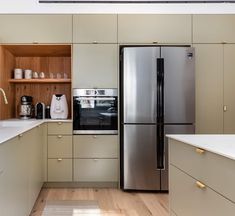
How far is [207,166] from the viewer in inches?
69.7

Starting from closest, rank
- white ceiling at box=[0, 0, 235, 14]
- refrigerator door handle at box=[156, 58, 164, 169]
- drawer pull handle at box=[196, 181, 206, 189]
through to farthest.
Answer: drawer pull handle at box=[196, 181, 206, 189] → refrigerator door handle at box=[156, 58, 164, 169] → white ceiling at box=[0, 0, 235, 14]

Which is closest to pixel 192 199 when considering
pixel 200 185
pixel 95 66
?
pixel 200 185

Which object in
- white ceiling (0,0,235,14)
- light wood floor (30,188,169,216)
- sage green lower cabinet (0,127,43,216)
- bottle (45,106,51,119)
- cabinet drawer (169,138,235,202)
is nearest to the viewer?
cabinet drawer (169,138,235,202)

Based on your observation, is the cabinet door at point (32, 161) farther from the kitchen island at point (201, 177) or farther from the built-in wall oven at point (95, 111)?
the kitchen island at point (201, 177)

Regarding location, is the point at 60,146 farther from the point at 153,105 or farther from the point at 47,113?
the point at 153,105

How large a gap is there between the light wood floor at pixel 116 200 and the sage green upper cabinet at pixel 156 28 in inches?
78.0

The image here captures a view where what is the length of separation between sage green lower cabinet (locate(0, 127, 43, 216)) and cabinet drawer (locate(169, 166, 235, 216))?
1.15 metres

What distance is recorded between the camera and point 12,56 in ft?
15.6

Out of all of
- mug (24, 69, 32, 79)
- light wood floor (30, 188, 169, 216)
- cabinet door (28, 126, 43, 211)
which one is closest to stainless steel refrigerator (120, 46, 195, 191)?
light wood floor (30, 188, 169, 216)

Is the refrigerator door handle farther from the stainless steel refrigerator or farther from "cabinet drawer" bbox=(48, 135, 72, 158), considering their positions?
"cabinet drawer" bbox=(48, 135, 72, 158)

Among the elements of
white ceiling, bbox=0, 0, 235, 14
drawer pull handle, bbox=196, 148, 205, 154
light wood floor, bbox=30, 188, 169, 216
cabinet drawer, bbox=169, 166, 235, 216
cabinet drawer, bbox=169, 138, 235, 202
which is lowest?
light wood floor, bbox=30, 188, 169, 216

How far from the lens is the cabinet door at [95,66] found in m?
4.30

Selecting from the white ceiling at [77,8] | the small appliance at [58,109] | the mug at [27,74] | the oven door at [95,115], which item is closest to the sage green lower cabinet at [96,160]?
the oven door at [95,115]

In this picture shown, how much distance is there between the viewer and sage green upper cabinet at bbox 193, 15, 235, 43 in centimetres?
435
